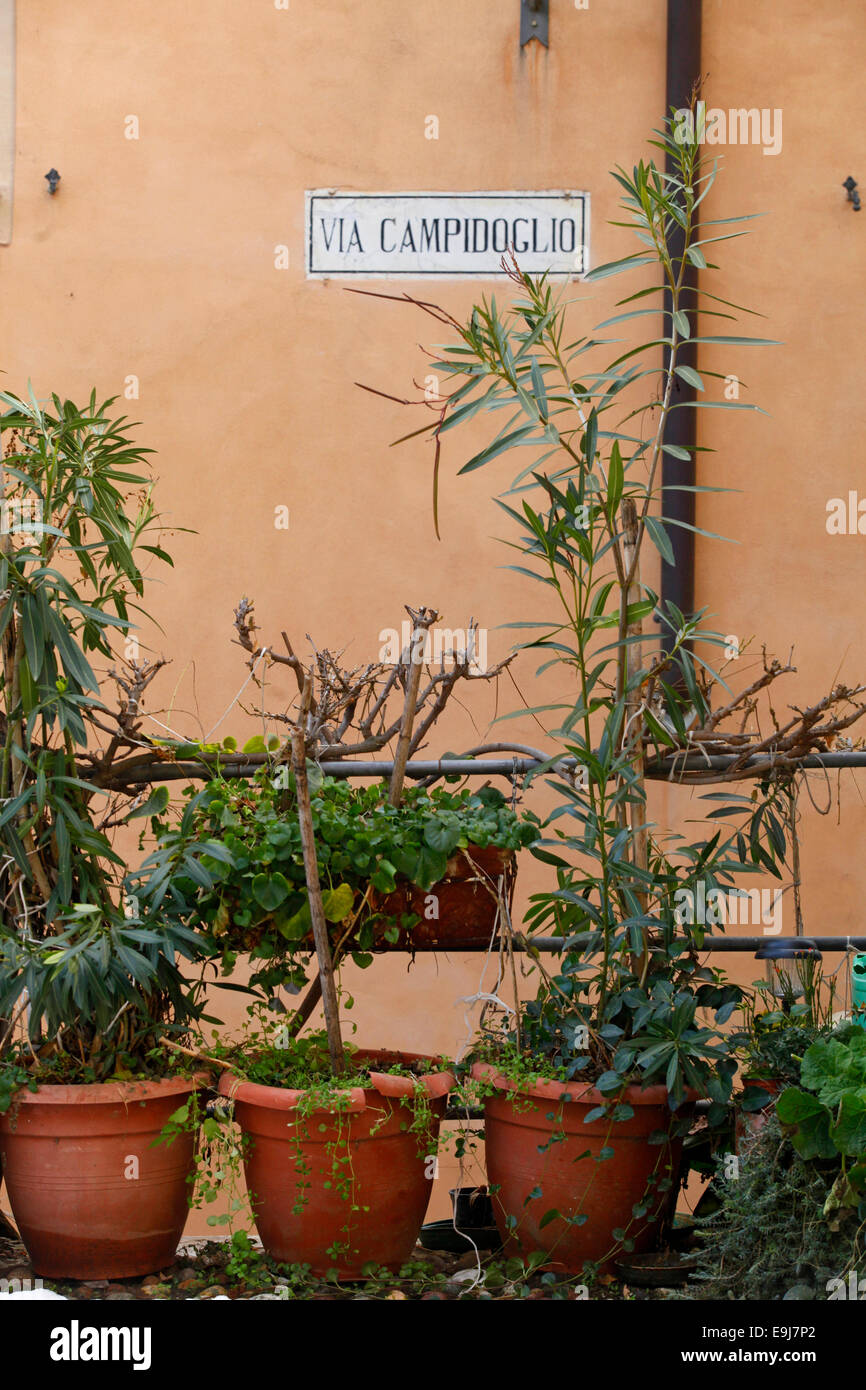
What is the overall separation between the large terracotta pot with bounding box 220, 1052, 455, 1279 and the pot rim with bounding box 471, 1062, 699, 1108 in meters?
0.16

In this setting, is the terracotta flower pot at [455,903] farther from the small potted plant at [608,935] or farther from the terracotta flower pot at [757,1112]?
the terracotta flower pot at [757,1112]

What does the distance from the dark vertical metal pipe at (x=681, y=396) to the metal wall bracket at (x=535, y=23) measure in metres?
0.42

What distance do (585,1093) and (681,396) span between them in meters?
2.85

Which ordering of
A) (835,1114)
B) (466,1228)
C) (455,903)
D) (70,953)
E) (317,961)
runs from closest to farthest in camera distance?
(835,1114)
(70,953)
(317,961)
(455,903)
(466,1228)

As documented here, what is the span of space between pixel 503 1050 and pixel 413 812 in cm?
47

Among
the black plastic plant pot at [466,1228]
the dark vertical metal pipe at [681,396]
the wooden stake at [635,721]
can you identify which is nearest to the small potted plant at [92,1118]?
the black plastic plant pot at [466,1228]

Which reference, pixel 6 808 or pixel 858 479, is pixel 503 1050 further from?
pixel 858 479

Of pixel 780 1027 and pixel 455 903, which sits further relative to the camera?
pixel 455 903

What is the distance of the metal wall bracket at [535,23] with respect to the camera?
4.78m

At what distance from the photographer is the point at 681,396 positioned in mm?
4664

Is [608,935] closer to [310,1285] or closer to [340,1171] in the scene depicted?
[340,1171]

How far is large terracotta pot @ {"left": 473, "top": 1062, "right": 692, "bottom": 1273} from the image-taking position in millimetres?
2451

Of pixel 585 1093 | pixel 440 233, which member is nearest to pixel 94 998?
pixel 585 1093
